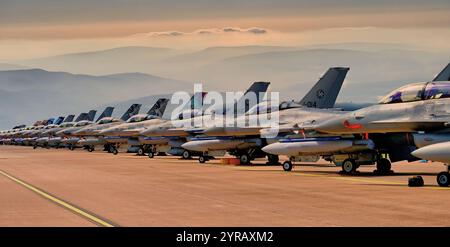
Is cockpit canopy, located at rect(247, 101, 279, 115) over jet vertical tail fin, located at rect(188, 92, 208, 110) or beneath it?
beneath

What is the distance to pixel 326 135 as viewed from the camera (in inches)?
1234

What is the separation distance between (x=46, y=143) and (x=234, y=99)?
65853 millimetres

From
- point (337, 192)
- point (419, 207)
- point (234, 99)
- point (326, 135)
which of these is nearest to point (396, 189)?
point (337, 192)

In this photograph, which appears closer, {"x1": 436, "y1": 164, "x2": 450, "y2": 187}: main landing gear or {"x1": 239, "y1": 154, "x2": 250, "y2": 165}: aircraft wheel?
{"x1": 436, "y1": 164, "x2": 450, "y2": 187}: main landing gear

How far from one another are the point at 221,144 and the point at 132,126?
22876 millimetres

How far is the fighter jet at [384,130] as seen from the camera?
25266mm

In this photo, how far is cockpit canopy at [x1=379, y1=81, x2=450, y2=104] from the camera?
25484mm

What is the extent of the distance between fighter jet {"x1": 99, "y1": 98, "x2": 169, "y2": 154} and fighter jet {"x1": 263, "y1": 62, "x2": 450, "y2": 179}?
31.2m

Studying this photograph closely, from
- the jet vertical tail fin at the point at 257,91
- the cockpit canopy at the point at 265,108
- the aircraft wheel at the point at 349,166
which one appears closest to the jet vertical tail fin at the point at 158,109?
the jet vertical tail fin at the point at 257,91

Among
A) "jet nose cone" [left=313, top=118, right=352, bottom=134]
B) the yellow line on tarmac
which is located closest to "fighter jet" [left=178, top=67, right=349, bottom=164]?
"jet nose cone" [left=313, top=118, right=352, bottom=134]

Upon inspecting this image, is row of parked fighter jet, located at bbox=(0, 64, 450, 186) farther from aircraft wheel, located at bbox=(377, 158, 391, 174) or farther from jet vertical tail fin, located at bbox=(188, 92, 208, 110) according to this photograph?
Answer: jet vertical tail fin, located at bbox=(188, 92, 208, 110)
